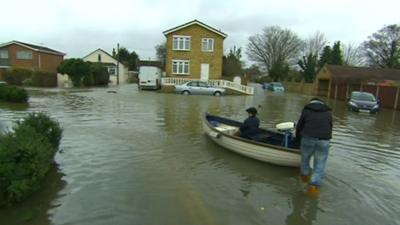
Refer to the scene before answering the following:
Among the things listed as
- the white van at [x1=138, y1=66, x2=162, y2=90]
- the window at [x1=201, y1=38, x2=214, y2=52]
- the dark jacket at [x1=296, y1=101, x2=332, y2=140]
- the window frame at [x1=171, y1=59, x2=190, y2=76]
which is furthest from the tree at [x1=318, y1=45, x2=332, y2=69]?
the dark jacket at [x1=296, y1=101, x2=332, y2=140]

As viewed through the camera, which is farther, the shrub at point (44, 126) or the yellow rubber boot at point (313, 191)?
the shrub at point (44, 126)

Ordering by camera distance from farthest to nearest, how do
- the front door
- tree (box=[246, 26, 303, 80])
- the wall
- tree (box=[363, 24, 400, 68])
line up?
tree (box=[246, 26, 303, 80])
tree (box=[363, 24, 400, 68])
the wall
the front door

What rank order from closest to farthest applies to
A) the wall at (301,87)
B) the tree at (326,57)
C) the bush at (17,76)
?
the bush at (17,76)
the wall at (301,87)
the tree at (326,57)

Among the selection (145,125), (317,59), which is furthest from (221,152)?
(317,59)

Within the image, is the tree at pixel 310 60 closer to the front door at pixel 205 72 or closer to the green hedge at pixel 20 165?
the front door at pixel 205 72

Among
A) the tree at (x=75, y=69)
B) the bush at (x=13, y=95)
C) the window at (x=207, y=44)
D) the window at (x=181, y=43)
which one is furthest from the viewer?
the tree at (x=75, y=69)

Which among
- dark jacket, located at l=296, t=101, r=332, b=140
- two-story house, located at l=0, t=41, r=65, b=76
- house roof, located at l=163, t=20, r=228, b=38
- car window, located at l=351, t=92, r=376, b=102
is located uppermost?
house roof, located at l=163, t=20, r=228, b=38

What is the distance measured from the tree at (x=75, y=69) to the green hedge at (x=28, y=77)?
1792mm

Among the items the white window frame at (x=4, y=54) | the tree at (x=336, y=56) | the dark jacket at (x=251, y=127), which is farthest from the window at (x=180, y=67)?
the tree at (x=336, y=56)

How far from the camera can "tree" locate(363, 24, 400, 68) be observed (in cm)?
6197

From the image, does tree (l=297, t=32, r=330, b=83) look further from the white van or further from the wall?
the white van

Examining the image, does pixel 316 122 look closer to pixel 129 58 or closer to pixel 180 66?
pixel 180 66

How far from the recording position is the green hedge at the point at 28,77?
43.0 metres

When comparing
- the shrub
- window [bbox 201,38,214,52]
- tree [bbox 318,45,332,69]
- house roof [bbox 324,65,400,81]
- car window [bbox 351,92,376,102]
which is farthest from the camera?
tree [bbox 318,45,332,69]
